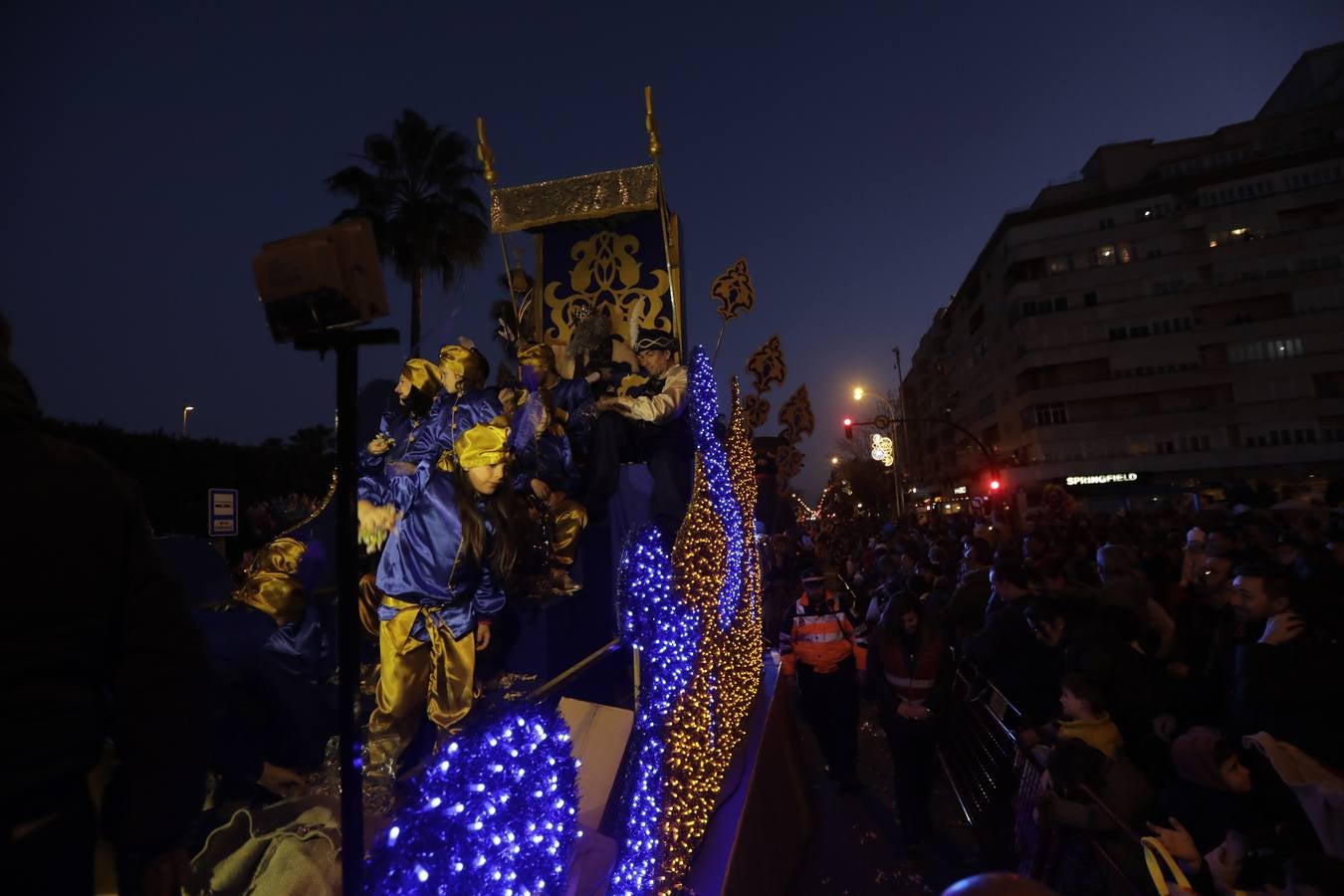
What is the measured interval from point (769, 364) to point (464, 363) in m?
Answer: 3.29

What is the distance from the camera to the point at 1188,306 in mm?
36812

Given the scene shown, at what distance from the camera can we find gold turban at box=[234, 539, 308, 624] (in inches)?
131

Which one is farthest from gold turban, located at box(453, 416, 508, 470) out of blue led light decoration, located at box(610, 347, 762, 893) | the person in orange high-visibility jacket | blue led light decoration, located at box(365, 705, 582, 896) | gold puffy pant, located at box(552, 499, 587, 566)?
the person in orange high-visibility jacket

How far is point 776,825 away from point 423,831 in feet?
12.0

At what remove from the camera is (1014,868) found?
4.31 metres

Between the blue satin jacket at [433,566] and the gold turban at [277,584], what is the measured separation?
1.34 ft

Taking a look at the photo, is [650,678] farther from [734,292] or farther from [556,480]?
[734,292]

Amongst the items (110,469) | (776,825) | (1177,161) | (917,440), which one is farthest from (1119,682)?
(917,440)

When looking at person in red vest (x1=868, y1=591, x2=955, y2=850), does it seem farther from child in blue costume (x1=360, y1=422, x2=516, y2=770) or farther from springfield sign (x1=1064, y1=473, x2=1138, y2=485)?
springfield sign (x1=1064, y1=473, x2=1138, y2=485)

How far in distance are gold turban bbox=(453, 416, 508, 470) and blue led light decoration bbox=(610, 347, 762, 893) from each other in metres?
0.86

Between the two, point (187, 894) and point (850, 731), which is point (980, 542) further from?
point (187, 894)

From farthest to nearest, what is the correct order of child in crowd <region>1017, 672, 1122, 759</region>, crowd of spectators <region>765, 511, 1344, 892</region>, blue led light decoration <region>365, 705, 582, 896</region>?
1. child in crowd <region>1017, 672, 1122, 759</region>
2. crowd of spectators <region>765, 511, 1344, 892</region>
3. blue led light decoration <region>365, 705, 582, 896</region>

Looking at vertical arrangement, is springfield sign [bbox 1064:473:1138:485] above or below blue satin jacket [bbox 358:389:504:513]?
below

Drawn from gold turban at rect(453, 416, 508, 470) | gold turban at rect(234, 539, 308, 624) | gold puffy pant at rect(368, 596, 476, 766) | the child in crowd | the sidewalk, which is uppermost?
gold turban at rect(453, 416, 508, 470)
